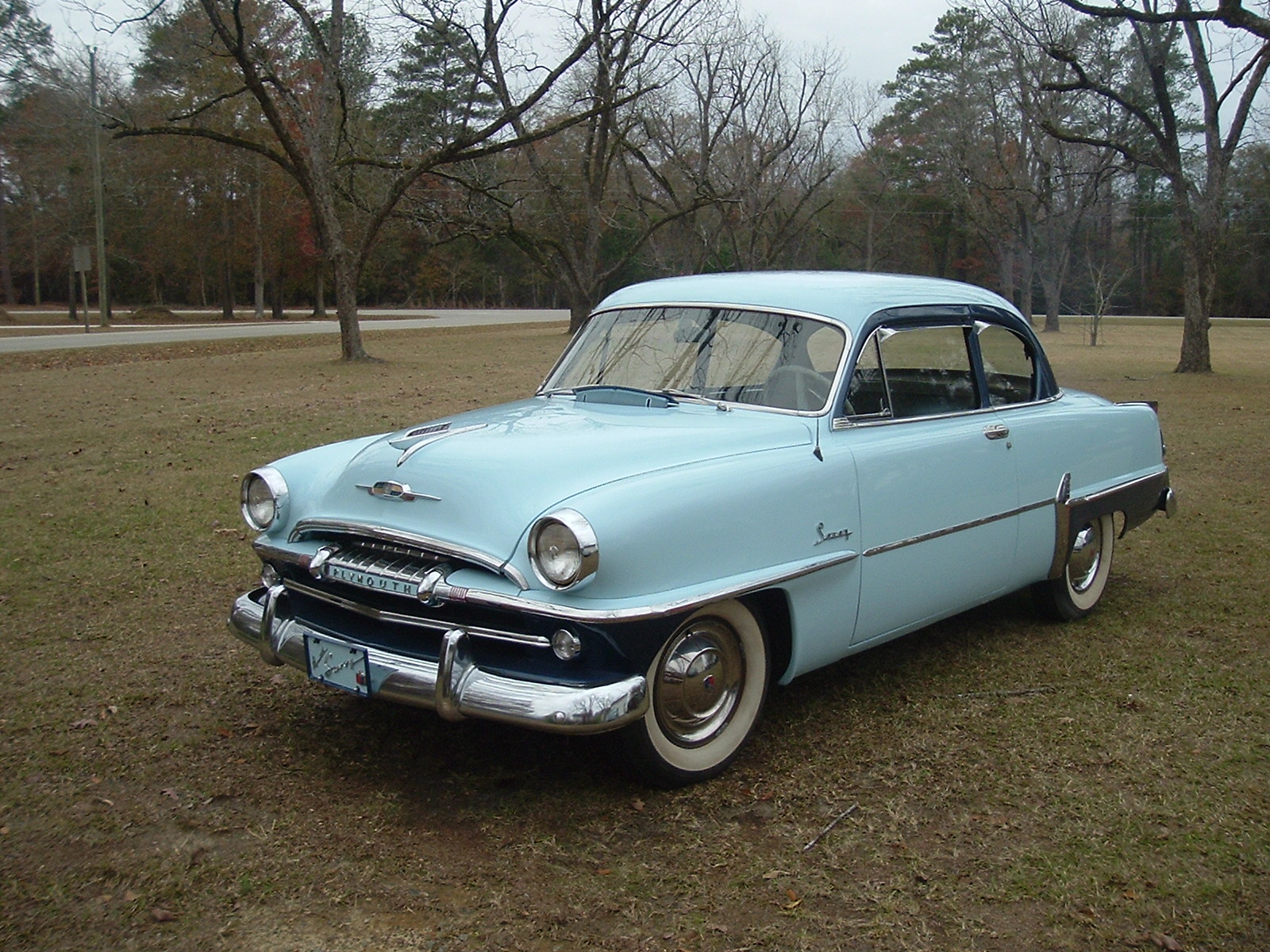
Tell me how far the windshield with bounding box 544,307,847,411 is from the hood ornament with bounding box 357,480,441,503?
1.28 m

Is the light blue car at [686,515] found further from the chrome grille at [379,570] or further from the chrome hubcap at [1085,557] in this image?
the chrome hubcap at [1085,557]

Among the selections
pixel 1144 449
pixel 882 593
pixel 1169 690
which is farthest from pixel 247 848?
pixel 1144 449

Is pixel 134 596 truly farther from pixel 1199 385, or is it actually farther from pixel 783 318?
pixel 1199 385

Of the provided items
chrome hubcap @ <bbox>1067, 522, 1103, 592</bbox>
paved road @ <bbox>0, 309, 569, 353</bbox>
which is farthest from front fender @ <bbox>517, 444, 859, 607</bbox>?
paved road @ <bbox>0, 309, 569, 353</bbox>

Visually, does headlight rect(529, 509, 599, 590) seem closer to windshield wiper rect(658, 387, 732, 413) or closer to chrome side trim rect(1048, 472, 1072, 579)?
windshield wiper rect(658, 387, 732, 413)

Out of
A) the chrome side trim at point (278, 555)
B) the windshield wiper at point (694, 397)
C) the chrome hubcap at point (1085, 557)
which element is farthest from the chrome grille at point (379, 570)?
the chrome hubcap at point (1085, 557)

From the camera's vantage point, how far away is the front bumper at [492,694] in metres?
3.21

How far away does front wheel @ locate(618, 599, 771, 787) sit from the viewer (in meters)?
3.54

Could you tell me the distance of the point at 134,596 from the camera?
586 centimetres

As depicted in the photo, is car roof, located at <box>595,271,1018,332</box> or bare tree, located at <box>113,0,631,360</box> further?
bare tree, located at <box>113,0,631,360</box>

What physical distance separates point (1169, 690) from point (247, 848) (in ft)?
11.6

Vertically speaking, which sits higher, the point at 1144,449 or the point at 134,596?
the point at 1144,449

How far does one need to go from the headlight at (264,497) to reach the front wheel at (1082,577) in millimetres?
3516

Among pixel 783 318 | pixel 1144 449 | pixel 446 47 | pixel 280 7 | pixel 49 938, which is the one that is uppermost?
pixel 280 7
